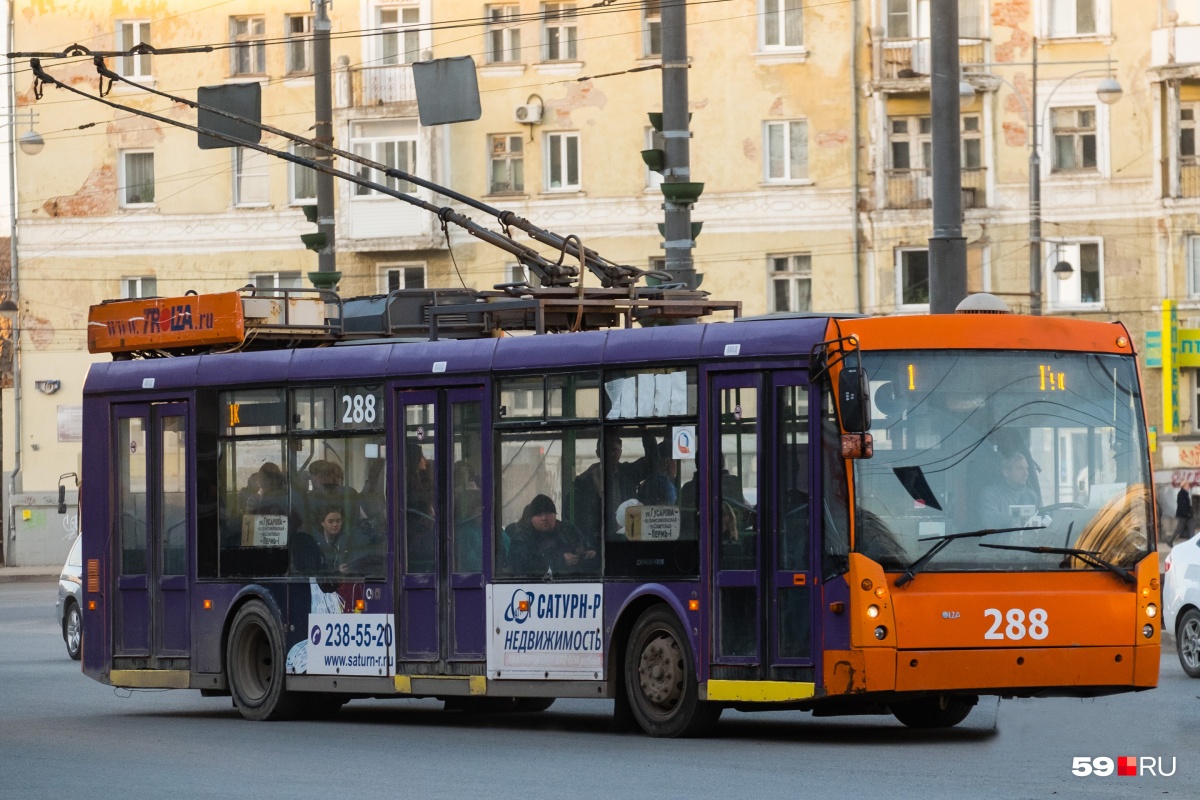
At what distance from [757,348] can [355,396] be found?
147 inches

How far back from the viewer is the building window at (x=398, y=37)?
49.6 metres

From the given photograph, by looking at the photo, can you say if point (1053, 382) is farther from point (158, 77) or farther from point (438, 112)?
point (158, 77)

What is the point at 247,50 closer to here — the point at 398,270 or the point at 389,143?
the point at 389,143

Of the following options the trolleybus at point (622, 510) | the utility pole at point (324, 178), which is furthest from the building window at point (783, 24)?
the trolleybus at point (622, 510)

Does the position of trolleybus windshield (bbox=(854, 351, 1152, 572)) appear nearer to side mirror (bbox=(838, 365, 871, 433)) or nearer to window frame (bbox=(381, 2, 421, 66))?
side mirror (bbox=(838, 365, 871, 433))

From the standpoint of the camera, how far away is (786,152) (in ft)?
158

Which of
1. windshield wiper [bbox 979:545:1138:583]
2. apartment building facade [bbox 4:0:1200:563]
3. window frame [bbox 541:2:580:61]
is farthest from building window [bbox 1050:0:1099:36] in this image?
windshield wiper [bbox 979:545:1138:583]

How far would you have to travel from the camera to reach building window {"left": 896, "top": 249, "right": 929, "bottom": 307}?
157 feet

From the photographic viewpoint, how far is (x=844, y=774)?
37.7ft

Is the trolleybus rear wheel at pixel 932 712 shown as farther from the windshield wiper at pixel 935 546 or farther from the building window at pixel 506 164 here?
the building window at pixel 506 164

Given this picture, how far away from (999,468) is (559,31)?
3706cm

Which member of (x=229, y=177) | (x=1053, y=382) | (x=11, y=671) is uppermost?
(x=229, y=177)

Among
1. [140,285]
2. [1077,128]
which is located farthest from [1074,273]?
[140,285]

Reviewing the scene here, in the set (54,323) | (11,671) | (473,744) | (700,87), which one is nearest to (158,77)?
(54,323)
